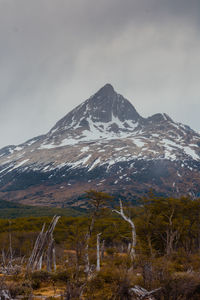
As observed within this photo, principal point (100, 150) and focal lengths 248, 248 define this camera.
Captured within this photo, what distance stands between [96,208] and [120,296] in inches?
757

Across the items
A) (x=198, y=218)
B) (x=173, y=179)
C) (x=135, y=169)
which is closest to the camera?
(x=198, y=218)

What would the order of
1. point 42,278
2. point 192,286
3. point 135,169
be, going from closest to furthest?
point 192,286 < point 42,278 < point 135,169

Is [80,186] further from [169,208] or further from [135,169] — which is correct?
[169,208]

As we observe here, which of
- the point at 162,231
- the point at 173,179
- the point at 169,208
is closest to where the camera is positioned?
the point at 162,231

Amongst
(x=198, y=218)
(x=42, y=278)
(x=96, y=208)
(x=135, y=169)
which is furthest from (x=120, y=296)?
(x=135, y=169)

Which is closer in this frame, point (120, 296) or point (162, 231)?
point (120, 296)

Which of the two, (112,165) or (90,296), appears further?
(112,165)

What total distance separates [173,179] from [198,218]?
148 meters

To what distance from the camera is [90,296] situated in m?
9.12

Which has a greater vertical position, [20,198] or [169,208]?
[169,208]

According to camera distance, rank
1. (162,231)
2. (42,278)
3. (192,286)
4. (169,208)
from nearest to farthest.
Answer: (192,286) → (42,278) → (162,231) → (169,208)

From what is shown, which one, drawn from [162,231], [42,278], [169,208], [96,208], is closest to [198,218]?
[169,208]

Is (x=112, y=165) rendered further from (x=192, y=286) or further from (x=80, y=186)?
(x=192, y=286)

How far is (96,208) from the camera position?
2892 centimetres
